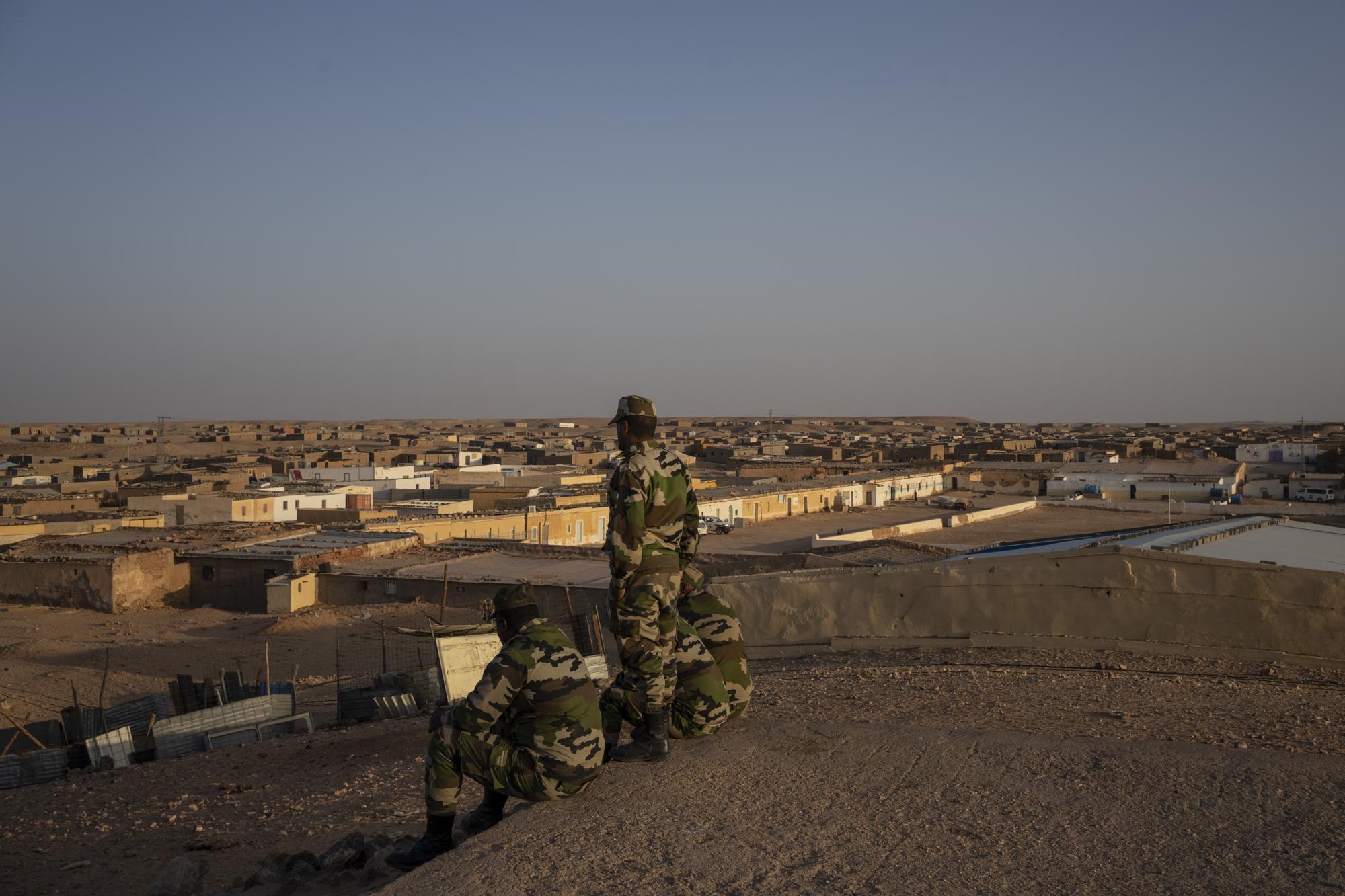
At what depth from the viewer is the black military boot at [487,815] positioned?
4750 mm

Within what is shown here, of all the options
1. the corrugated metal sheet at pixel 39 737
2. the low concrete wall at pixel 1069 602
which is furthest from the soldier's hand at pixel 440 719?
the corrugated metal sheet at pixel 39 737

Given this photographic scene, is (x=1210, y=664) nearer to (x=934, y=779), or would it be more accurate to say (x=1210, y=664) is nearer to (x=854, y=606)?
(x=854, y=606)

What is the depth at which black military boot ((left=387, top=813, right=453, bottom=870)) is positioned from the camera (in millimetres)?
4457

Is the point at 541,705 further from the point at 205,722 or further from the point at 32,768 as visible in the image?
the point at 32,768

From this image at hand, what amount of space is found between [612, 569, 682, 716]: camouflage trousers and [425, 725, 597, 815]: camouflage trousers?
2.30 ft

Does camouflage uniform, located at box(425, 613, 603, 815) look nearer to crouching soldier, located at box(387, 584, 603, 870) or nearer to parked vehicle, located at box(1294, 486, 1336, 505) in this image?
crouching soldier, located at box(387, 584, 603, 870)

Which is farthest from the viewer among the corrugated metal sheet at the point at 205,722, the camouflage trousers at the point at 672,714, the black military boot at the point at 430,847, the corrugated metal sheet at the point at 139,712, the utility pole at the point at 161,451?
the utility pole at the point at 161,451

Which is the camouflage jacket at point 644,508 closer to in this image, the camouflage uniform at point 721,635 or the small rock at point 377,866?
the camouflage uniform at point 721,635

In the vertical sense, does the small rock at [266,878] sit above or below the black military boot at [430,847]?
below

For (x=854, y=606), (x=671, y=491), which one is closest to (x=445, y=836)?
(x=671, y=491)

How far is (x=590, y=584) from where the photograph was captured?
19750mm

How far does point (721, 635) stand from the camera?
6070mm

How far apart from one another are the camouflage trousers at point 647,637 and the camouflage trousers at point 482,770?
2.30ft

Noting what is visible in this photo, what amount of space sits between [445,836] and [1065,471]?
194 ft
